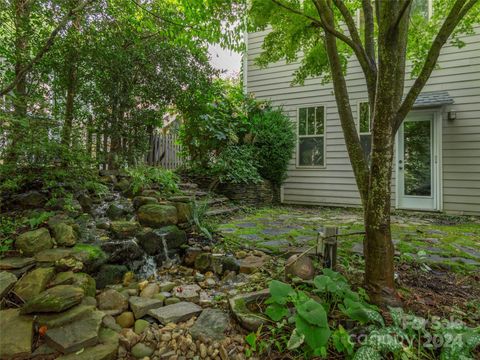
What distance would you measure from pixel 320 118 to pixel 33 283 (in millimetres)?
6203

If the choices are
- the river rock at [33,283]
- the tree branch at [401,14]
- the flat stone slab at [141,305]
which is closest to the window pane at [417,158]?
the tree branch at [401,14]

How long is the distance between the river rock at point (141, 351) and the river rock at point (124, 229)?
4.28 ft

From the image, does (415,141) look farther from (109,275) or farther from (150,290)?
(109,275)

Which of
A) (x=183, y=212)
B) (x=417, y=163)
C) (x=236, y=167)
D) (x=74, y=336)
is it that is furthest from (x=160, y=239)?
(x=417, y=163)

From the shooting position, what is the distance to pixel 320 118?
21.9 feet

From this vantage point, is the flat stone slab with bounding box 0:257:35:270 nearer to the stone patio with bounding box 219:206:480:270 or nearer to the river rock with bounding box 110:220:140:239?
the river rock with bounding box 110:220:140:239

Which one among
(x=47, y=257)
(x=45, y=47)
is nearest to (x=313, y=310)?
(x=47, y=257)

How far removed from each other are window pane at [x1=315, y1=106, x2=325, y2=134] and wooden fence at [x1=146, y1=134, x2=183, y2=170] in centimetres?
333

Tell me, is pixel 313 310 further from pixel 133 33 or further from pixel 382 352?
pixel 133 33

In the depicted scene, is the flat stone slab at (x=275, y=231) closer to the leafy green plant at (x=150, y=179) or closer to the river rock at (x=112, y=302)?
→ the leafy green plant at (x=150, y=179)

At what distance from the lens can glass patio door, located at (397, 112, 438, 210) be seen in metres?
5.62

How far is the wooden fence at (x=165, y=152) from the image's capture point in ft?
19.3

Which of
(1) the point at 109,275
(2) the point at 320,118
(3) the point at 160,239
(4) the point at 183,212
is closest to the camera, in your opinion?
(1) the point at 109,275

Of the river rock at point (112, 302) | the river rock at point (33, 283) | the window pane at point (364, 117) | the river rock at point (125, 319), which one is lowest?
the river rock at point (125, 319)
